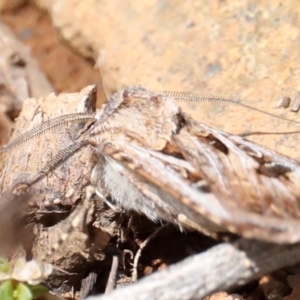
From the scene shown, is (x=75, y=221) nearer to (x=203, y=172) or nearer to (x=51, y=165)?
(x=51, y=165)

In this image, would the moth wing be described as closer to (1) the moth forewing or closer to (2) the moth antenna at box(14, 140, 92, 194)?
(1) the moth forewing

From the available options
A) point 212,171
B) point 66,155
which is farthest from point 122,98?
point 212,171

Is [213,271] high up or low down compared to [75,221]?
down

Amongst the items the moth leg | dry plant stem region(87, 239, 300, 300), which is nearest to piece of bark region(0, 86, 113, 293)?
the moth leg

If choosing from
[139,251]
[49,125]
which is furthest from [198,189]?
[49,125]

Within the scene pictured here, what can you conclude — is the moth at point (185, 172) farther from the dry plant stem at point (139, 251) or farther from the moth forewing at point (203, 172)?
the dry plant stem at point (139, 251)

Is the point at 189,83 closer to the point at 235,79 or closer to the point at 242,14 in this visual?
the point at 235,79
